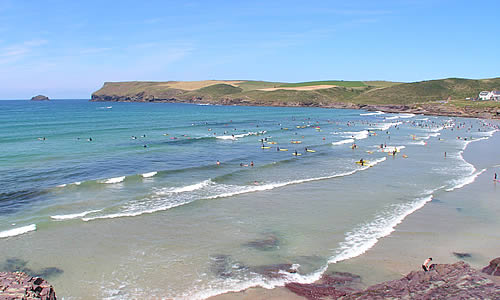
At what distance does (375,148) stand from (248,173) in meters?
26.7

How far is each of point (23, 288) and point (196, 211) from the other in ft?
48.9

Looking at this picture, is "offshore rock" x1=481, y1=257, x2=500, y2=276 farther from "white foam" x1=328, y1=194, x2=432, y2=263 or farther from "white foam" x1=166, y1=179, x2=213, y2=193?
"white foam" x1=166, y1=179, x2=213, y2=193

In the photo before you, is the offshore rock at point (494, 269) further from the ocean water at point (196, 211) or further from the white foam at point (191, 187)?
the white foam at point (191, 187)

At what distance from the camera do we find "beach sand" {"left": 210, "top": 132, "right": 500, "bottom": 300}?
655 inches

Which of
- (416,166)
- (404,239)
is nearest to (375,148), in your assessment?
(416,166)

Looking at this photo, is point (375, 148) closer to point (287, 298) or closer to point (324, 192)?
point (324, 192)

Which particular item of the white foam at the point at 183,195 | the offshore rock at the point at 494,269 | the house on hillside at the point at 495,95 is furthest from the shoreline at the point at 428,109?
the offshore rock at the point at 494,269

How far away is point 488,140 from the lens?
65.4m

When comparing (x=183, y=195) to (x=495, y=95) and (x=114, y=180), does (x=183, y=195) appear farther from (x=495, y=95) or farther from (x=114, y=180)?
(x=495, y=95)

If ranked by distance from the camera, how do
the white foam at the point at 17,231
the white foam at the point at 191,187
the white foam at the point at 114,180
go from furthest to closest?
the white foam at the point at 114,180 < the white foam at the point at 191,187 < the white foam at the point at 17,231

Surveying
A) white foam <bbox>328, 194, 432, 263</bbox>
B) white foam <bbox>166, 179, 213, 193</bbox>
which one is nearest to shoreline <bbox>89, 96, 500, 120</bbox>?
white foam <bbox>328, 194, 432, 263</bbox>

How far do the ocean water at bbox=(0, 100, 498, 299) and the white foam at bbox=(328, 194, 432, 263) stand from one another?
0.32ft

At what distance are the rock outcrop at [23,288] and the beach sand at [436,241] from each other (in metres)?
6.31

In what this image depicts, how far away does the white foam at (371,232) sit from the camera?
18.8 m
